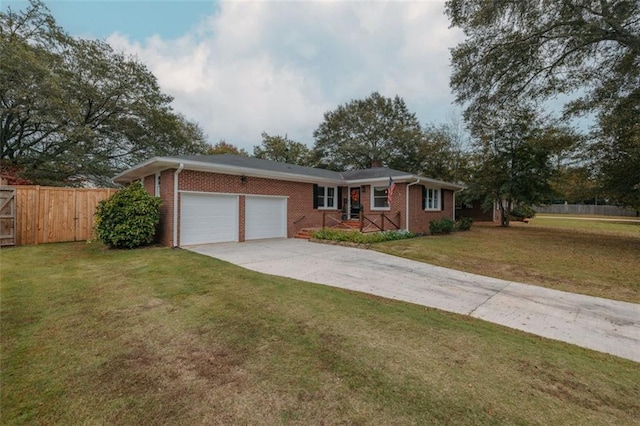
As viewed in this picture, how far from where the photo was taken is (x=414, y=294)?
530 centimetres

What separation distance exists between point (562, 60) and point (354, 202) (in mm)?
10266

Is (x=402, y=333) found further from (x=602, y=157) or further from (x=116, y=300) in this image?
(x=602, y=157)

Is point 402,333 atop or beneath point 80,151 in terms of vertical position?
beneath

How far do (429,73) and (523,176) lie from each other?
971 centimetres

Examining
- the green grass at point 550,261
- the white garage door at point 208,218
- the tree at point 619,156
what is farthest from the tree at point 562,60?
the white garage door at point 208,218

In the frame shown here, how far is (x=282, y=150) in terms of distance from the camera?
31641mm

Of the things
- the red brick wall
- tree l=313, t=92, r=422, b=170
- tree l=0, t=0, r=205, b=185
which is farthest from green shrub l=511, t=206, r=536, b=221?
tree l=0, t=0, r=205, b=185

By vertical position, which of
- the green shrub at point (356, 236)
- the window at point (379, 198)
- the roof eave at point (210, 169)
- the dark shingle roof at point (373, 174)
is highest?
the dark shingle roof at point (373, 174)

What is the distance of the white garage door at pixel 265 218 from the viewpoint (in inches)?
461

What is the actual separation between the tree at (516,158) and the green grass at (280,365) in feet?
59.0

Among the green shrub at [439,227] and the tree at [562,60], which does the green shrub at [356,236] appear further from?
the tree at [562,60]

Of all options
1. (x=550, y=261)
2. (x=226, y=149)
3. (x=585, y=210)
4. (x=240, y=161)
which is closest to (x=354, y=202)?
(x=240, y=161)

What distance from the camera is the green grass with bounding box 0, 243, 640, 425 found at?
6.86 feet

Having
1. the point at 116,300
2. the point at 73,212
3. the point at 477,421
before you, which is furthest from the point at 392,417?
the point at 73,212
